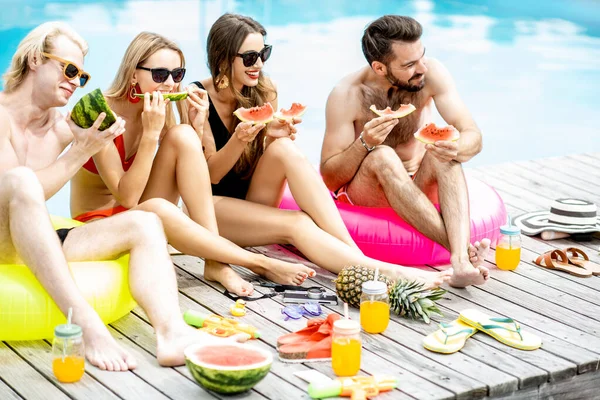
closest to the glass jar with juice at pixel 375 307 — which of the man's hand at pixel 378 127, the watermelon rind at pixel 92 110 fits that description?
the man's hand at pixel 378 127

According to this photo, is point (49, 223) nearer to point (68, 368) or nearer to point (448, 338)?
point (68, 368)

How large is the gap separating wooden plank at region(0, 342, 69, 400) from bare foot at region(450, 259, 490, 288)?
2340mm

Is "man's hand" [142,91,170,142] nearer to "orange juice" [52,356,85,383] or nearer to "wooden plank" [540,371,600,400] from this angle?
"orange juice" [52,356,85,383]

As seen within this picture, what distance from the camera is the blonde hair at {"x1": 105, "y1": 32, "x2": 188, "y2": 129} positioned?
523 cm

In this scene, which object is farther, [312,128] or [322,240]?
[312,128]

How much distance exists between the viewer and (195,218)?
5367 mm

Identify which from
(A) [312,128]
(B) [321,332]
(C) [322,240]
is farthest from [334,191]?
(A) [312,128]

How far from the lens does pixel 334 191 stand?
245 inches

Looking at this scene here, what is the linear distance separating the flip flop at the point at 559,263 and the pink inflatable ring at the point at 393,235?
0.37 meters

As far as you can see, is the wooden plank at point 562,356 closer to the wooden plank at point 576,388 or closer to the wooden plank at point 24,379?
the wooden plank at point 576,388

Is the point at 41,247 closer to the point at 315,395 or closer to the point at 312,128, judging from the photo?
the point at 315,395

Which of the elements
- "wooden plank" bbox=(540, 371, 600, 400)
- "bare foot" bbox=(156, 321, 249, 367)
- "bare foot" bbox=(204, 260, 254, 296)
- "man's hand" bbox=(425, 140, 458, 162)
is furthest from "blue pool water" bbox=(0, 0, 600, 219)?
"bare foot" bbox=(156, 321, 249, 367)

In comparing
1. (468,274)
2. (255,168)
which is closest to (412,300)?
(468,274)

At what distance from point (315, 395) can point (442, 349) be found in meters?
0.82
